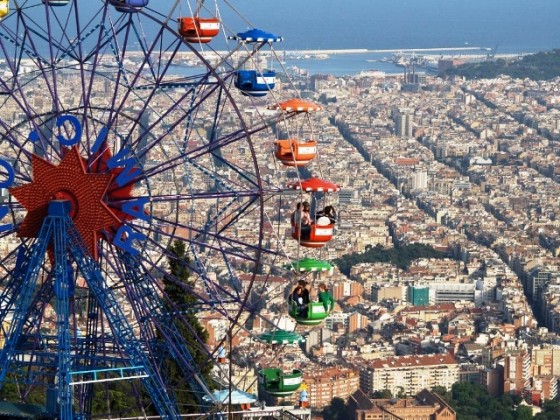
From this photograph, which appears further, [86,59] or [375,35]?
[375,35]

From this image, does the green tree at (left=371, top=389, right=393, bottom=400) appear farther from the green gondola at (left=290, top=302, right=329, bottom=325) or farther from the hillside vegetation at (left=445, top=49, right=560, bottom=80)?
the hillside vegetation at (left=445, top=49, right=560, bottom=80)

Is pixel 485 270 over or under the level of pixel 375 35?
under

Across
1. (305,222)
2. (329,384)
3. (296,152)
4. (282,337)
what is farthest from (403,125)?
(282,337)

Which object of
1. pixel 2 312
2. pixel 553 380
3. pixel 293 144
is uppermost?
pixel 293 144

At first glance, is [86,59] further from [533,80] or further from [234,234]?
[533,80]

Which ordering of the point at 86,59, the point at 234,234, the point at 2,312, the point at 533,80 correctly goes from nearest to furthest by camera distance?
the point at 2,312, the point at 86,59, the point at 234,234, the point at 533,80

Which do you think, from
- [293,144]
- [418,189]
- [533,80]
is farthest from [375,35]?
[293,144]

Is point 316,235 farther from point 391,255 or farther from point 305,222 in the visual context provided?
point 391,255

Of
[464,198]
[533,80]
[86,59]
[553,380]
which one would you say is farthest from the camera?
A: [533,80]
